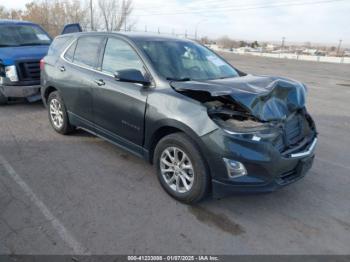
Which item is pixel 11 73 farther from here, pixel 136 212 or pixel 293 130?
pixel 293 130

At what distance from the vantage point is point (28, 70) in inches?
276

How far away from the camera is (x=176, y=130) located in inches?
135

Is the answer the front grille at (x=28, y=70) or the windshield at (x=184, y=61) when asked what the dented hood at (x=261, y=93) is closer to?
the windshield at (x=184, y=61)

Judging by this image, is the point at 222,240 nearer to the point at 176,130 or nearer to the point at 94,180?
the point at 176,130

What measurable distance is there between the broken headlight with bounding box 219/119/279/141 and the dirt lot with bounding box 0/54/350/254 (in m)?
0.92

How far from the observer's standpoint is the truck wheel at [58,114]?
205 inches

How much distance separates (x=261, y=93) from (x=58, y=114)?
3.72 meters

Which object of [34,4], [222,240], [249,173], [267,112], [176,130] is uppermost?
[34,4]

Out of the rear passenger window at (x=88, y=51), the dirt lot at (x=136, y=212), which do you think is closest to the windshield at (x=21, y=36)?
the rear passenger window at (x=88, y=51)

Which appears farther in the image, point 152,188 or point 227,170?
point 152,188

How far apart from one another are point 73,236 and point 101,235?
10.0 inches

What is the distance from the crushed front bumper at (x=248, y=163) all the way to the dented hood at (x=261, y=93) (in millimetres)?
365

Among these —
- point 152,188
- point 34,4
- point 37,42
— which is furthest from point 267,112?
point 34,4

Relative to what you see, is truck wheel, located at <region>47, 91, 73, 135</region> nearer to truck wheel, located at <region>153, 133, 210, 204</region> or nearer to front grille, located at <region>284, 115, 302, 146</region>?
truck wheel, located at <region>153, 133, 210, 204</region>
